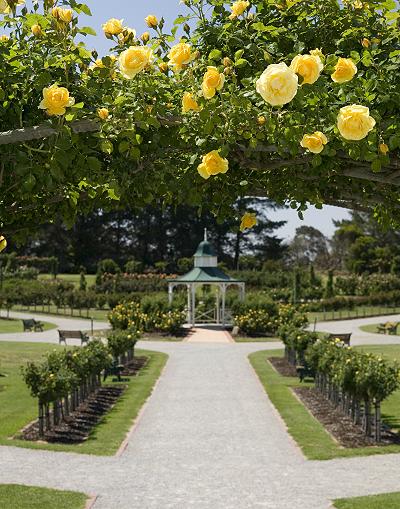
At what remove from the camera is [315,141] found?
2.84 meters

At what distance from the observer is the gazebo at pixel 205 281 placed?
33.2 metres

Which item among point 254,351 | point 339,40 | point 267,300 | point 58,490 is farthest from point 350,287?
point 339,40

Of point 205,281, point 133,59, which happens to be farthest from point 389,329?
point 133,59

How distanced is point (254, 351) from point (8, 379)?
1000cm

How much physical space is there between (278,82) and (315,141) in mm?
527

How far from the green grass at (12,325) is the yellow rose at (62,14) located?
2988 centimetres

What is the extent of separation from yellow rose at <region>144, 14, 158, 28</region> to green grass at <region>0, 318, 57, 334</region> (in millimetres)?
29608

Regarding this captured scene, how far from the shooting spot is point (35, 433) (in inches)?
478

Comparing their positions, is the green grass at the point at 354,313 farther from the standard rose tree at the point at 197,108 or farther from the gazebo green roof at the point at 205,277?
the standard rose tree at the point at 197,108

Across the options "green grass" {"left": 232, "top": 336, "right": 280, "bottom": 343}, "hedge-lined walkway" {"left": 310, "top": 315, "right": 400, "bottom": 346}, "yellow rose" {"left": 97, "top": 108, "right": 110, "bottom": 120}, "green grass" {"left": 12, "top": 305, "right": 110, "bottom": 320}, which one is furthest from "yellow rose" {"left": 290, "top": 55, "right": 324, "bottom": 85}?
"green grass" {"left": 12, "top": 305, "right": 110, "bottom": 320}

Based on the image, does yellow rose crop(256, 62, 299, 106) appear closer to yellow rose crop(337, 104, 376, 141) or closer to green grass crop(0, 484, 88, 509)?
yellow rose crop(337, 104, 376, 141)

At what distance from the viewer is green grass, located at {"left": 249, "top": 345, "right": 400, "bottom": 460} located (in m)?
10.9

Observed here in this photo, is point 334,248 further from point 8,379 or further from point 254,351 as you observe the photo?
point 8,379

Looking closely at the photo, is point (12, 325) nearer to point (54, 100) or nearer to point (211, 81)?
point (54, 100)
